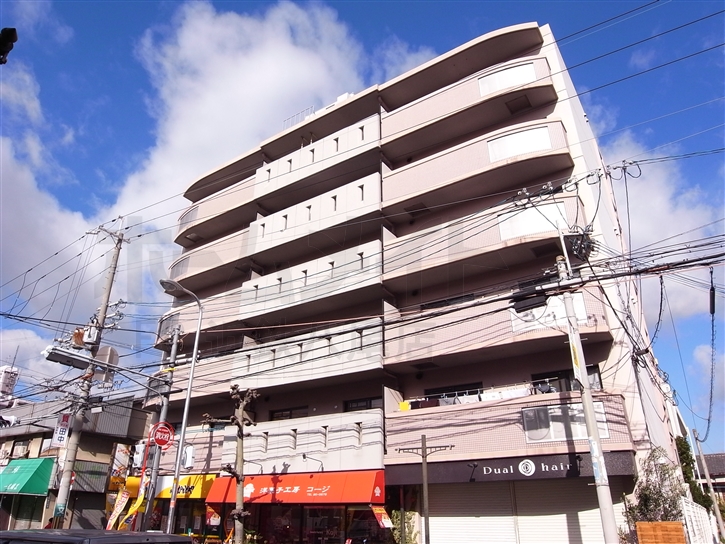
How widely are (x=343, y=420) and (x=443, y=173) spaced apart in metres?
11.6

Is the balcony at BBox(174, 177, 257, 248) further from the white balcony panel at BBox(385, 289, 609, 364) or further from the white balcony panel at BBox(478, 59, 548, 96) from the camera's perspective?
the white balcony panel at BBox(478, 59, 548, 96)

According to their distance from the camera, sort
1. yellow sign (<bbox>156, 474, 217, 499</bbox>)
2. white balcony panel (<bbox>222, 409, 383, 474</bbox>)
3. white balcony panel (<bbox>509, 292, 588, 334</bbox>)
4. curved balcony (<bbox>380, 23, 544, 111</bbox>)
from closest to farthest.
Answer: white balcony panel (<bbox>509, 292, 588, 334</bbox>), white balcony panel (<bbox>222, 409, 383, 474</bbox>), curved balcony (<bbox>380, 23, 544, 111</bbox>), yellow sign (<bbox>156, 474, 217, 499</bbox>)

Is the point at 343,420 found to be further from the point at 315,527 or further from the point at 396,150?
the point at 396,150

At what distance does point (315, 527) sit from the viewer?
20297mm

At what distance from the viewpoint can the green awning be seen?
27562 mm

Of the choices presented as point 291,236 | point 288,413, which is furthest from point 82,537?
point 291,236

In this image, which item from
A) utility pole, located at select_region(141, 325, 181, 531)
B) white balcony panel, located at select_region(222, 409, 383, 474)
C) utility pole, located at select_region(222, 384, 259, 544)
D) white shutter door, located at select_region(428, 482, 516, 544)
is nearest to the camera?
utility pole, located at select_region(222, 384, 259, 544)

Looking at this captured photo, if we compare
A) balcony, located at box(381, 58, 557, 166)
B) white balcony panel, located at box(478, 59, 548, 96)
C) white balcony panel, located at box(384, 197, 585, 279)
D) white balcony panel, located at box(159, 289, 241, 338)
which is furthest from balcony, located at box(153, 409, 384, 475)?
white balcony panel, located at box(478, 59, 548, 96)

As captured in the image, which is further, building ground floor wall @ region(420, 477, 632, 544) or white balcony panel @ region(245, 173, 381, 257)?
white balcony panel @ region(245, 173, 381, 257)

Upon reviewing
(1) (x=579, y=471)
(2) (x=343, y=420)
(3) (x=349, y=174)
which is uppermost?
(3) (x=349, y=174)

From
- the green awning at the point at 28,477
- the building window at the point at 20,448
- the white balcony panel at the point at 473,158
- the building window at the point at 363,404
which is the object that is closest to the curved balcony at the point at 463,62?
the white balcony panel at the point at 473,158

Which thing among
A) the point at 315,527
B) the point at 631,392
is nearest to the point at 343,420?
the point at 315,527

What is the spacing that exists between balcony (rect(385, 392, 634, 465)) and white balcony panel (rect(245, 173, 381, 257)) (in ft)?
32.2

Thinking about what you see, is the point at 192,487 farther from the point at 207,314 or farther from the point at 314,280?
the point at 314,280
